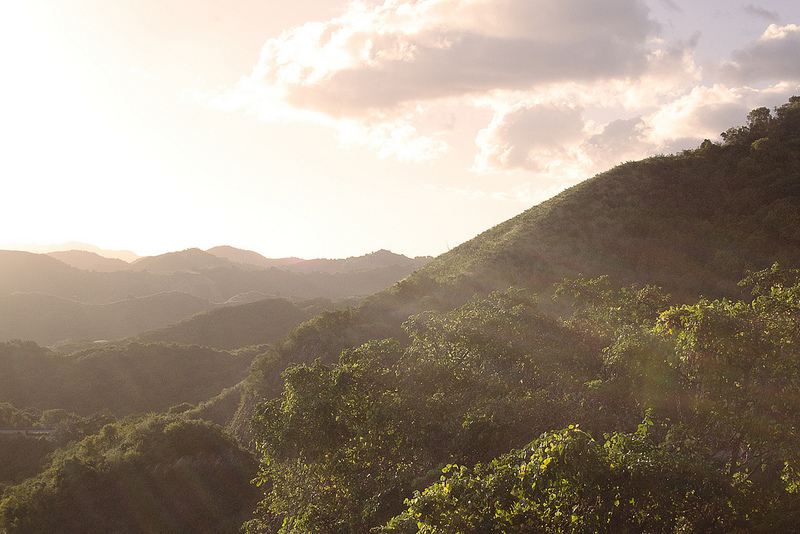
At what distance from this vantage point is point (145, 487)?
89.1ft

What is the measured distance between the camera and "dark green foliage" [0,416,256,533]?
24.3 m

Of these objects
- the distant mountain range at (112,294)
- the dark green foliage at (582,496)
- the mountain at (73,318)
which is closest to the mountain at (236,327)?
the distant mountain range at (112,294)

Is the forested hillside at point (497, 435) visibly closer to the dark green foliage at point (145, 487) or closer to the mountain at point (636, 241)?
the dark green foliage at point (145, 487)

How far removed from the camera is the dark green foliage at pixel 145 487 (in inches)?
956

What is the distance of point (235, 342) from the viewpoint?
94.3m

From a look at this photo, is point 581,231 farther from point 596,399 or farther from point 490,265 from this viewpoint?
point 596,399

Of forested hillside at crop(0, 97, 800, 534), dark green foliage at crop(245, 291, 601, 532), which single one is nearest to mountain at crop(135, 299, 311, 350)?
forested hillside at crop(0, 97, 800, 534)

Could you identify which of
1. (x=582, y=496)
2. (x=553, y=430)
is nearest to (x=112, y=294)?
(x=553, y=430)

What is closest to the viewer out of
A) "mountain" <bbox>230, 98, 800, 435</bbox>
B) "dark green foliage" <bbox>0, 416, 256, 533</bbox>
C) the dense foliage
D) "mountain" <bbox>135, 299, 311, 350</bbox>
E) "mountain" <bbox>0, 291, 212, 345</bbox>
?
the dense foliage

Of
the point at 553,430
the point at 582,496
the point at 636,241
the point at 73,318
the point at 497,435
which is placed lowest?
the point at 497,435

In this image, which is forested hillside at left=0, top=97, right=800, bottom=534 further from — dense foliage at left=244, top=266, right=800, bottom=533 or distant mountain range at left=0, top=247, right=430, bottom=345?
distant mountain range at left=0, top=247, right=430, bottom=345

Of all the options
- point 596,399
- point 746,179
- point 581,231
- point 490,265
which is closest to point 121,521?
point 596,399

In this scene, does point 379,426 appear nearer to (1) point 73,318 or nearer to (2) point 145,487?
(2) point 145,487

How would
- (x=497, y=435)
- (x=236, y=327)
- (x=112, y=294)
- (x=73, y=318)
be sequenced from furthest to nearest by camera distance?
(x=112, y=294) < (x=73, y=318) < (x=236, y=327) < (x=497, y=435)
